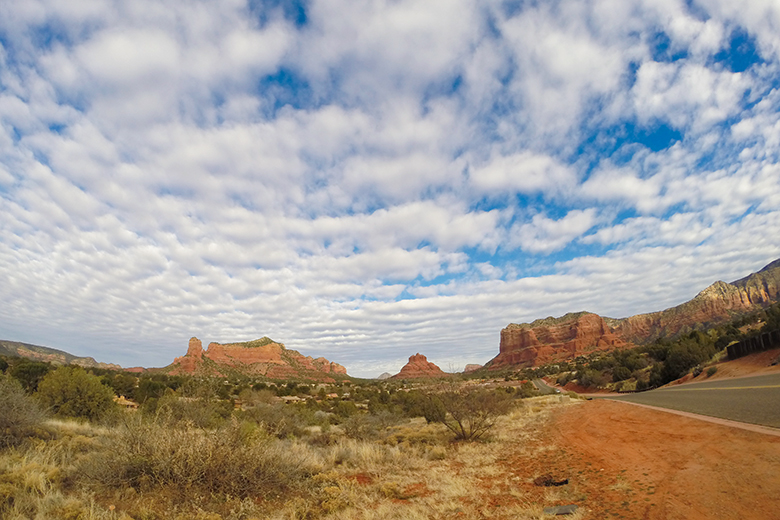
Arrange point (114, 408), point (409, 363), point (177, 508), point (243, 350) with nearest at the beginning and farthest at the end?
point (177, 508) < point (114, 408) < point (243, 350) < point (409, 363)

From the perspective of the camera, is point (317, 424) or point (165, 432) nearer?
point (165, 432)

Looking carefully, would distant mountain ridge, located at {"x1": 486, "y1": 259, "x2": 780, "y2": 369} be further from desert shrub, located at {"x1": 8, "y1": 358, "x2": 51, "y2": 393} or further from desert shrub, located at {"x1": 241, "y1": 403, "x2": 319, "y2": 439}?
desert shrub, located at {"x1": 8, "y1": 358, "x2": 51, "y2": 393}

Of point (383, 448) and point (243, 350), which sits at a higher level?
point (243, 350)

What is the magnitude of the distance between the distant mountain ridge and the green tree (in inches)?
4281

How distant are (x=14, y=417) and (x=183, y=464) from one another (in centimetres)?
623

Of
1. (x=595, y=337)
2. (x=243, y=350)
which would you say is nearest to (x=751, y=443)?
(x=243, y=350)

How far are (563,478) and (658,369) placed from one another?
36.3 meters

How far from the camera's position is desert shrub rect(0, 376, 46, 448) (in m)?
9.10

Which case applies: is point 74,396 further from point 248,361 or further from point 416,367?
point 416,367

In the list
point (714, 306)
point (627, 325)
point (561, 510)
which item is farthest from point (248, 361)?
point (714, 306)

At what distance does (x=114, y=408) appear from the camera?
1702 cm

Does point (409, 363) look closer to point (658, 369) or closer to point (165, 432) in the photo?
point (658, 369)

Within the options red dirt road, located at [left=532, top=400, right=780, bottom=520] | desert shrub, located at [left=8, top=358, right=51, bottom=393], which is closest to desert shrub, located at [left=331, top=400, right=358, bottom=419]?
red dirt road, located at [left=532, top=400, right=780, bottom=520]

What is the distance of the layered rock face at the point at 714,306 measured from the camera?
9312 cm
